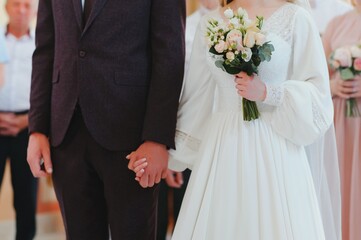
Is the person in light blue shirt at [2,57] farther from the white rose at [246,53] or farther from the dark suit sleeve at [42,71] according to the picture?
the white rose at [246,53]

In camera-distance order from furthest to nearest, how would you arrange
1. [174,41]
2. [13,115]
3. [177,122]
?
[13,115] → [177,122] → [174,41]

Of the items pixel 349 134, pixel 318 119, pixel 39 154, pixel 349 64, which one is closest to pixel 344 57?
pixel 349 64

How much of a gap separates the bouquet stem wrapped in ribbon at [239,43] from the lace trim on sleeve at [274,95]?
73mm

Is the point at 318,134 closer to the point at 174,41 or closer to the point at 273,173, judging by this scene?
the point at 273,173

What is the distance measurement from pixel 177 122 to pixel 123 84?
0.26 meters

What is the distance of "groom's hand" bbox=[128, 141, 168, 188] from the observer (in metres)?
1.53

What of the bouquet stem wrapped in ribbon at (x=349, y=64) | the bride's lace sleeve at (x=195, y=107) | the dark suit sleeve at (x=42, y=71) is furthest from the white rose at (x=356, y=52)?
the dark suit sleeve at (x=42, y=71)

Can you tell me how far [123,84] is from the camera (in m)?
1.56

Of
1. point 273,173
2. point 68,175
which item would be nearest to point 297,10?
point 273,173

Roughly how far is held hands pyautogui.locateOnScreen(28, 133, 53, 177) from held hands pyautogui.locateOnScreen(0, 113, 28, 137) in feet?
3.71

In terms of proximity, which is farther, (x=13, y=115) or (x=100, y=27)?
(x=13, y=115)

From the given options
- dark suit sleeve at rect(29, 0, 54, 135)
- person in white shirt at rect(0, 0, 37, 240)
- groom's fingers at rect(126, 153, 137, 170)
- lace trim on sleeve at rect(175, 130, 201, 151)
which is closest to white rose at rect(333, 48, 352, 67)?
lace trim on sleeve at rect(175, 130, 201, 151)

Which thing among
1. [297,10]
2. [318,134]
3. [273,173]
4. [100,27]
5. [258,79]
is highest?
[297,10]

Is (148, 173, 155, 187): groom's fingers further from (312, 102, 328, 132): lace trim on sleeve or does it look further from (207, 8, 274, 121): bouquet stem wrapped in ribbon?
(312, 102, 328, 132): lace trim on sleeve
